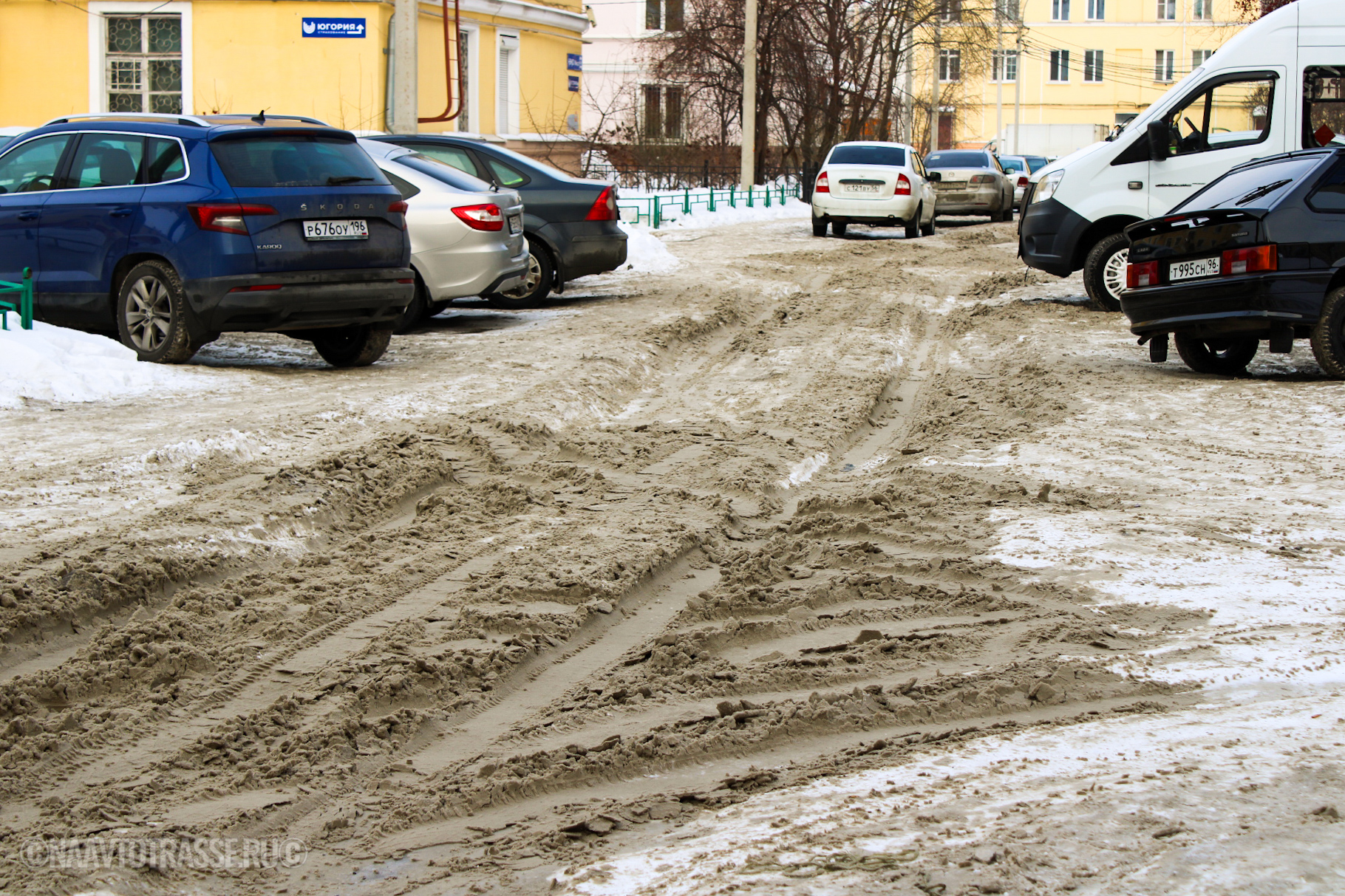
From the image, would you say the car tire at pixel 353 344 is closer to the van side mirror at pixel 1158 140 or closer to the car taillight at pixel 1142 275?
the car taillight at pixel 1142 275

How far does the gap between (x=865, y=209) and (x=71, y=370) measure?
16.9m

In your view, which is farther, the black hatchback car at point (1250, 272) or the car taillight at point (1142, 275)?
the car taillight at point (1142, 275)

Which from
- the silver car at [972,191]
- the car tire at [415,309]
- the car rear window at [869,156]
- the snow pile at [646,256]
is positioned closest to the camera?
the car tire at [415,309]

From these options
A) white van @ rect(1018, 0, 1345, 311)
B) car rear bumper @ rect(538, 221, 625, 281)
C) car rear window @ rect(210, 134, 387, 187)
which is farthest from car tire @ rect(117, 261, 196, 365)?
white van @ rect(1018, 0, 1345, 311)

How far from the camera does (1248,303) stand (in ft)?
30.1

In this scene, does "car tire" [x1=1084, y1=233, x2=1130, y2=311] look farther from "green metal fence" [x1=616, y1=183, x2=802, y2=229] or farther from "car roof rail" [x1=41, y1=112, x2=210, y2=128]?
"green metal fence" [x1=616, y1=183, x2=802, y2=229]

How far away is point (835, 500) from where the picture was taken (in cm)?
611

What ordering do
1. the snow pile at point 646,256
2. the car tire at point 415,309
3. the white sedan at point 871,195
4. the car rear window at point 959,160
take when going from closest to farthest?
the car tire at point 415,309
the snow pile at point 646,256
the white sedan at point 871,195
the car rear window at point 959,160

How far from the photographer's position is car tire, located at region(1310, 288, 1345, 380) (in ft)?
30.0

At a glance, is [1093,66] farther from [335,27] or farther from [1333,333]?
[1333,333]

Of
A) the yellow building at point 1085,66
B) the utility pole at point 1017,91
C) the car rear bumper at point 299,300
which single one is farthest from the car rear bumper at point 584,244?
the yellow building at point 1085,66

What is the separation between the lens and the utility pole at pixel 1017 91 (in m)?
68.7

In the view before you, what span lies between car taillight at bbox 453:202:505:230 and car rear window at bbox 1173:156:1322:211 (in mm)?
5417

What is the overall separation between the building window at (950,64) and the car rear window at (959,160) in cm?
1860
